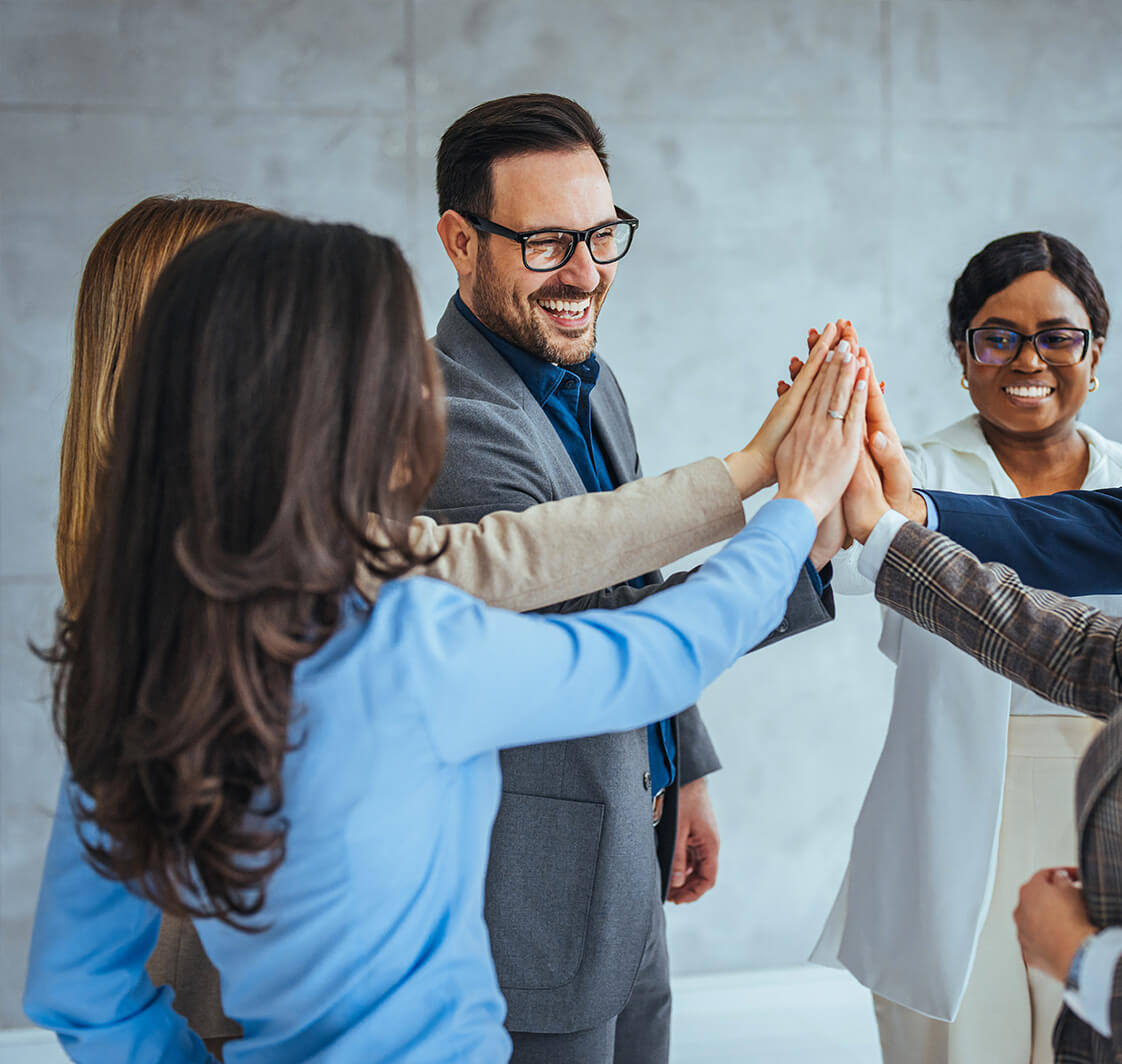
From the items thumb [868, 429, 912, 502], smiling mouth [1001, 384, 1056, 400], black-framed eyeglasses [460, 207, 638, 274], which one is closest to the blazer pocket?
thumb [868, 429, 912, 502]

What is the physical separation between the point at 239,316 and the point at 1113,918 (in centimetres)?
89

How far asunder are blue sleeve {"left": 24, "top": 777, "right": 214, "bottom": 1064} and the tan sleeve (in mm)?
460

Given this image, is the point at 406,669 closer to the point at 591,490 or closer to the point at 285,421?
the point at 285,421

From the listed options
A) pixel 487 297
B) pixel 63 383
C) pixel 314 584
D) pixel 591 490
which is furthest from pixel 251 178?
pixel 314 584

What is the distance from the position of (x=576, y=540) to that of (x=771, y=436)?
1.13 feet

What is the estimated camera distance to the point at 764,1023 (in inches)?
118

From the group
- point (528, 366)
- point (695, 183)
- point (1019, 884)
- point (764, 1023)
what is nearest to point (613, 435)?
point (528, 366)

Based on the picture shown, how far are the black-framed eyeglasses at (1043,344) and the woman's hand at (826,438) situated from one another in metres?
0.66

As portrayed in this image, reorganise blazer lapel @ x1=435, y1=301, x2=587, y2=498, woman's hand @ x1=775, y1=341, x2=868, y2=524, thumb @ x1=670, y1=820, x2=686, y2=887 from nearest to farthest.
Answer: woman's hand @ x1=775, y1=341, x2=868, y2=524, blazer lapel @ x1=435, y1=301, x2=587, y2=498, thumb @ x1=670, y1=820, x2=686, y2=887

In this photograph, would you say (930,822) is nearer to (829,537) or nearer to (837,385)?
(829,537)

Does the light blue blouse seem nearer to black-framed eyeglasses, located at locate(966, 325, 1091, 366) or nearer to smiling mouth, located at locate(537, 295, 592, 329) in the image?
smiling mouth, located at locate(537, 295, 592, 329)

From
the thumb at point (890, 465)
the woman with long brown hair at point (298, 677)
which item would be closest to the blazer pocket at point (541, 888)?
the woman with long brown hair at point (298, 677)

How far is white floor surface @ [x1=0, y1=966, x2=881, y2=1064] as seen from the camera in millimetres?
2861

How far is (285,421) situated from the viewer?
0.89 metres
